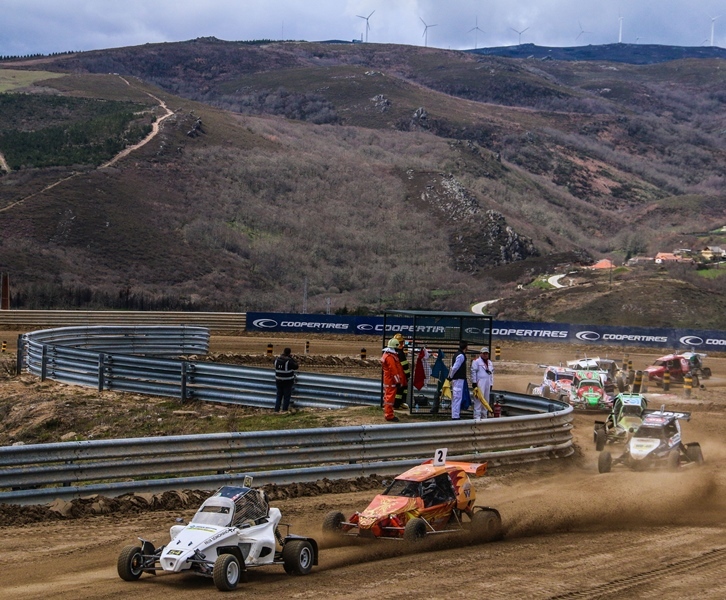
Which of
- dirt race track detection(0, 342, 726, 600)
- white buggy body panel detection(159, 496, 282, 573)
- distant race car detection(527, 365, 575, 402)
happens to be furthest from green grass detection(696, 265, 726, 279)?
white buggy body panel detection(159, 496, 282, 573)

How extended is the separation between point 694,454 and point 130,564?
40.3ft

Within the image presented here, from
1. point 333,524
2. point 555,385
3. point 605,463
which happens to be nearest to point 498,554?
point 333,524

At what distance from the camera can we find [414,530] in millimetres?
11992

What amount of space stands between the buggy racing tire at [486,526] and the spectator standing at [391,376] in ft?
19.5

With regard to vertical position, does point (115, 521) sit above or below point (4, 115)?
below

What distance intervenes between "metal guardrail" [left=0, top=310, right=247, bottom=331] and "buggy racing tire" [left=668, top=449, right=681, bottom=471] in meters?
31.0

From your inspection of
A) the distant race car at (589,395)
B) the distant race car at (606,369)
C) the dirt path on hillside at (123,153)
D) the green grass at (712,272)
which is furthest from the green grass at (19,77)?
the distant race car at (589,395)

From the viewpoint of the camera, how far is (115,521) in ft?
42.3

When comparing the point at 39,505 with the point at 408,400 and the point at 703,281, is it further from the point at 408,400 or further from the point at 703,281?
the point at 703,281

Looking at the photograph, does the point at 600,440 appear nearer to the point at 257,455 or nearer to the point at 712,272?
the point at 257,455

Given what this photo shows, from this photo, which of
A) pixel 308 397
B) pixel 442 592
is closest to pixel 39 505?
pixel 442 592

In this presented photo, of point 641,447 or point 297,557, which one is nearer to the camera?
point 297,557

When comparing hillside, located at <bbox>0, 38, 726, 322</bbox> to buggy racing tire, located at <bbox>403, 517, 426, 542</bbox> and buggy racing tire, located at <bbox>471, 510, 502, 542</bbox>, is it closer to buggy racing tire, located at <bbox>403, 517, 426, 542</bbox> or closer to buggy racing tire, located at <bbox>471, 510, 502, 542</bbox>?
buggy racing tire, located at <bbox>471, 510, 502, 542</bbox>

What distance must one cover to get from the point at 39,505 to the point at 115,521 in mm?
1024
